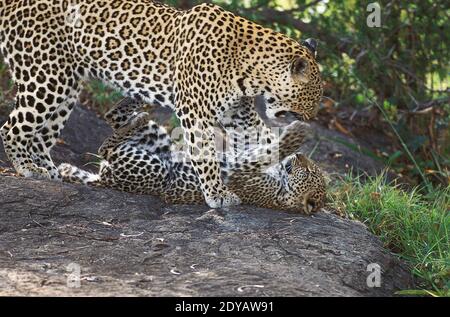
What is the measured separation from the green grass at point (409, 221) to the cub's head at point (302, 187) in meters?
0.68

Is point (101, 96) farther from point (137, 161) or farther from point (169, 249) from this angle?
point (169, 249)

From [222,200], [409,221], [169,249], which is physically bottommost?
[409,221]

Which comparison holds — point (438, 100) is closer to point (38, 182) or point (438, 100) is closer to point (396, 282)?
point (396, 282)

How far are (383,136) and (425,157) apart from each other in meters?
1.00

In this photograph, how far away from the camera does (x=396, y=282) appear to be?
828 centimetres

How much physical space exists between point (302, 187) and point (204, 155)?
104 centimetres

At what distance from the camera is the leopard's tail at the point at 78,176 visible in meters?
9.74

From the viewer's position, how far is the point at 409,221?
9680mm

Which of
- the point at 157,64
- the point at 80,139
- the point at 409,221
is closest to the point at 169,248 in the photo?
the point at 157,64

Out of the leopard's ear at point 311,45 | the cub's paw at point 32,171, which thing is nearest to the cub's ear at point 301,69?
the leopard's ear at point 311,45

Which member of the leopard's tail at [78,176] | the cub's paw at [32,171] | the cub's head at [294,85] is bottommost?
the leopard's tail at [78,176]

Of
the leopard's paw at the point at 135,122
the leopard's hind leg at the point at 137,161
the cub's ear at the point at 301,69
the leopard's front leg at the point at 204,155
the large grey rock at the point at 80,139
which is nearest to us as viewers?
the cub's ear at the point at 301,69

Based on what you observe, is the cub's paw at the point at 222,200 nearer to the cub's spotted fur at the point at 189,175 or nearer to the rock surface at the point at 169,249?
the rock surface at the point at 169,249
